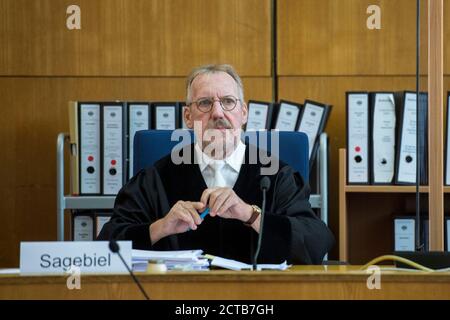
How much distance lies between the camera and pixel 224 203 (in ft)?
8.18

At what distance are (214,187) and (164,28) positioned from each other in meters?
1.65

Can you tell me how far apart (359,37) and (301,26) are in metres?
0.26

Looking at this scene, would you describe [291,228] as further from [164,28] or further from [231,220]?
[164,28]

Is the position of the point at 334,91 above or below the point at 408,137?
above

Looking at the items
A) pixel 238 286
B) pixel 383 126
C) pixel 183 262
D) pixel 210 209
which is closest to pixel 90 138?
pixel 383 126

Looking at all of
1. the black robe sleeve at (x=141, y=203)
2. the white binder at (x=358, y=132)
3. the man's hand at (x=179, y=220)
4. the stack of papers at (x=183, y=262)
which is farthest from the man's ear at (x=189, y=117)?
the white binder at (x=358, y=132)

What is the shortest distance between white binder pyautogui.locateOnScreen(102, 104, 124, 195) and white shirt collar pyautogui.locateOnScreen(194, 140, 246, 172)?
1021 millimetres

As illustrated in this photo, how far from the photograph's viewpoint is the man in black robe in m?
2.74

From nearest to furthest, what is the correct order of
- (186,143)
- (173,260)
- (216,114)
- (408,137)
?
(173,260), (216,114), (186,143), (408,137)

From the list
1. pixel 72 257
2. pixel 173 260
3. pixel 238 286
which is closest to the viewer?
pixel 238 286

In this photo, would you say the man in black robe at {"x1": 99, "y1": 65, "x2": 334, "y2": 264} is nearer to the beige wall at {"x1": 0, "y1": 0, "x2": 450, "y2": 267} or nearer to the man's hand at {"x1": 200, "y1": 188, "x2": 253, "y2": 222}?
the man's hand at {"x1": 200, "y1": 188, "x2": 253, "y2": 222}

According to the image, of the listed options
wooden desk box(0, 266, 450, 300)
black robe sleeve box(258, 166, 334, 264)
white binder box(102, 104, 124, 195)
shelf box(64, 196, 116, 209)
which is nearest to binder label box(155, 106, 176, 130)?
white binder box(102, 104, 124, 195)
